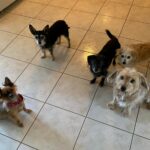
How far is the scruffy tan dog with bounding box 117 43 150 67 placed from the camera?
243cm

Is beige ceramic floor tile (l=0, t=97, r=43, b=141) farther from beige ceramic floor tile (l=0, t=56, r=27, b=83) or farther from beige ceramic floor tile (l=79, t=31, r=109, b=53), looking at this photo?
beige ceramic floor tile (l=79, t=31, r=109, b=53)

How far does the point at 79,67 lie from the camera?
2.72m

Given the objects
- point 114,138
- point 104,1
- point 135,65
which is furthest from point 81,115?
point 104,1

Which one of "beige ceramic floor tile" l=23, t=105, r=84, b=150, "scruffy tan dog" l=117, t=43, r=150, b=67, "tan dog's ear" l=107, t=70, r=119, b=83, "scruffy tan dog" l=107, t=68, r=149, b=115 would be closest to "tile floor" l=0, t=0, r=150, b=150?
"beige ceramic floor tile" l=23, t=105, r=84, b=150

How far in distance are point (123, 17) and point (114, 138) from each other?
6.68ft

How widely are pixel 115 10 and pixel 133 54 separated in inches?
54.9

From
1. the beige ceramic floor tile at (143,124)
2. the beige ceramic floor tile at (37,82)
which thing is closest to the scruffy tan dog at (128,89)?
the beige ceramic floor tile at (143,124)

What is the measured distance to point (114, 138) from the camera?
6.86ft

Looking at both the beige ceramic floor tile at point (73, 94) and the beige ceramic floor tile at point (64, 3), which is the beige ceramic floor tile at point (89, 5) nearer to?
the beige ceramic floor tile at point (64, 3)

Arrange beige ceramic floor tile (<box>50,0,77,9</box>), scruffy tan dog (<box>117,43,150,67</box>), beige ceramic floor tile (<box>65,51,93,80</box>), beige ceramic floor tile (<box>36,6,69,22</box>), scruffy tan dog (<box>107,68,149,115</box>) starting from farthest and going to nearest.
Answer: beige ceramic floor tile (<box>50,0,77,9</box>)
beige ceramic floor tile (<box>36,6,69,22</box>)
beige ceramic floor tile (<box>65,51,93,80</box>)
scruffy tan dog (<box>117,43,150,67</box>)
scruffy tan dog (<box>107,68,149,115</box>)

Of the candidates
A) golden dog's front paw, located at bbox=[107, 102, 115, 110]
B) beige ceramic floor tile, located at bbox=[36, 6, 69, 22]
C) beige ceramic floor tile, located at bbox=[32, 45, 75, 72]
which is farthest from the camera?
beige ceramic floor tile, located at bbox=[36, 6, 69, 22]

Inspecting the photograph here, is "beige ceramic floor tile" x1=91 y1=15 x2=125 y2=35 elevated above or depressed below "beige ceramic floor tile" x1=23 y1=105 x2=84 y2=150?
above

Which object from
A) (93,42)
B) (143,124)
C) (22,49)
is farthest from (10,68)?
(143,124)

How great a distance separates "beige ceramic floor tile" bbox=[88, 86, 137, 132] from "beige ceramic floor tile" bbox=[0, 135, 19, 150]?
792mm
